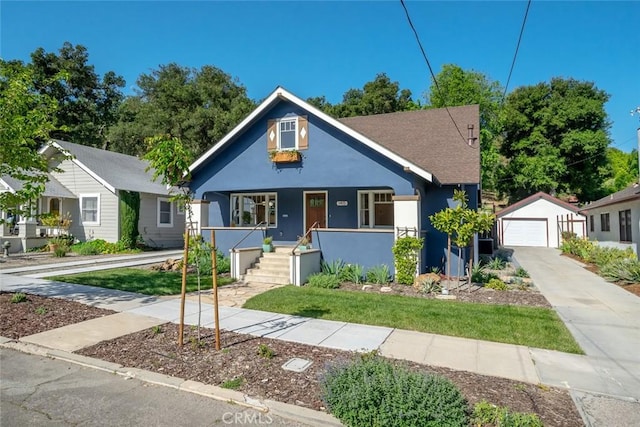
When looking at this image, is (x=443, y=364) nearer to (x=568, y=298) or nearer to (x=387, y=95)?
(x=568, y=298)

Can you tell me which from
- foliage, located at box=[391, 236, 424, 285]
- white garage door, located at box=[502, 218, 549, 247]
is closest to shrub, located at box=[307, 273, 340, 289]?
foliage, located at box=[391, 236, 424, 285]

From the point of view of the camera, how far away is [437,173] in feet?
40.3

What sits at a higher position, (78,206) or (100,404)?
(78,206)

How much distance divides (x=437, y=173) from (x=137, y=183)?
16.2 m

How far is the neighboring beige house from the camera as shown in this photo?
18.5 metres

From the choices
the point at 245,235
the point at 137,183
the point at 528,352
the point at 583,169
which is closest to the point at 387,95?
the point at 583,169

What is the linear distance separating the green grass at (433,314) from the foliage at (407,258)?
1.46 m

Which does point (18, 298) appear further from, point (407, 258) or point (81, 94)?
point (81, 94)

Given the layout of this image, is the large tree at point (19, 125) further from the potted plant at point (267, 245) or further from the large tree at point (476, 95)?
the large tree at point (476, 95)

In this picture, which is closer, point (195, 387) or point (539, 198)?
point (195, 387)

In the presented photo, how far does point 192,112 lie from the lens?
3231 cm

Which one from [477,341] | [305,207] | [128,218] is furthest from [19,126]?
[128,218]

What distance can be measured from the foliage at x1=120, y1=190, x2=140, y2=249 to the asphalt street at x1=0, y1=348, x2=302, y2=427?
15.0m

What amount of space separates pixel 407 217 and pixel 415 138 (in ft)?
17.2
